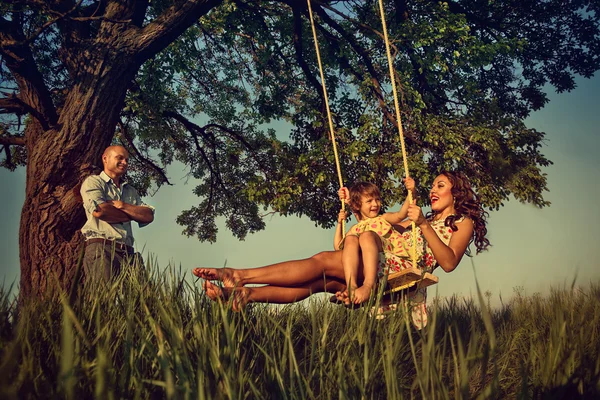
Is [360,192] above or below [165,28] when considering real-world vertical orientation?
below

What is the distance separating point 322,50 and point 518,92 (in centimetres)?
389

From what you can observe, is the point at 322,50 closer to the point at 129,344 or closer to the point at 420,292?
the point at 420,292

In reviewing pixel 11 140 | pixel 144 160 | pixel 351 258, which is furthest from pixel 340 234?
pixel 144 160

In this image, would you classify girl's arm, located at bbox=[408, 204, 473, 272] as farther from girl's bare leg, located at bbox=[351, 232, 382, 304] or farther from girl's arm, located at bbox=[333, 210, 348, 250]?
girl's arm, located at bbox=[333, 210, 348, 250]

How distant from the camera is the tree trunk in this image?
6.51 m

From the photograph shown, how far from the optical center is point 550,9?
9.34 metres

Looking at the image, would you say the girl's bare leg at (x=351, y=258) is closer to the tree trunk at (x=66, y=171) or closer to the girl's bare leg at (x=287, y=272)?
the girl's bare leg at (x=287, y=272)

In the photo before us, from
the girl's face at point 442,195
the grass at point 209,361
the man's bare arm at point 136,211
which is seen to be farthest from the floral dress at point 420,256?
the man's bare arm at point 136,211

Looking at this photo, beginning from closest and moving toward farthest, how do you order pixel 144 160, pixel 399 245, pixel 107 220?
1. pixel 399 245
2. pixel 107 220
3. pixel 144 160

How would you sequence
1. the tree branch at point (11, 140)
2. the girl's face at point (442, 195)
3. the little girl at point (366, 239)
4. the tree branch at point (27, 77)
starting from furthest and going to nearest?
the tree branch at point (11, 140), the tree branch at point (27, 77), the girl's face at point (442, 195), the little girl at point (366, 239)

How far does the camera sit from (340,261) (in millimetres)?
4078

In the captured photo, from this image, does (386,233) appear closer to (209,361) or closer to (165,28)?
(209,361)

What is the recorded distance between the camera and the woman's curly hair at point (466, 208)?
4324mm

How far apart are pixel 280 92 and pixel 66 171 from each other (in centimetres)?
437
